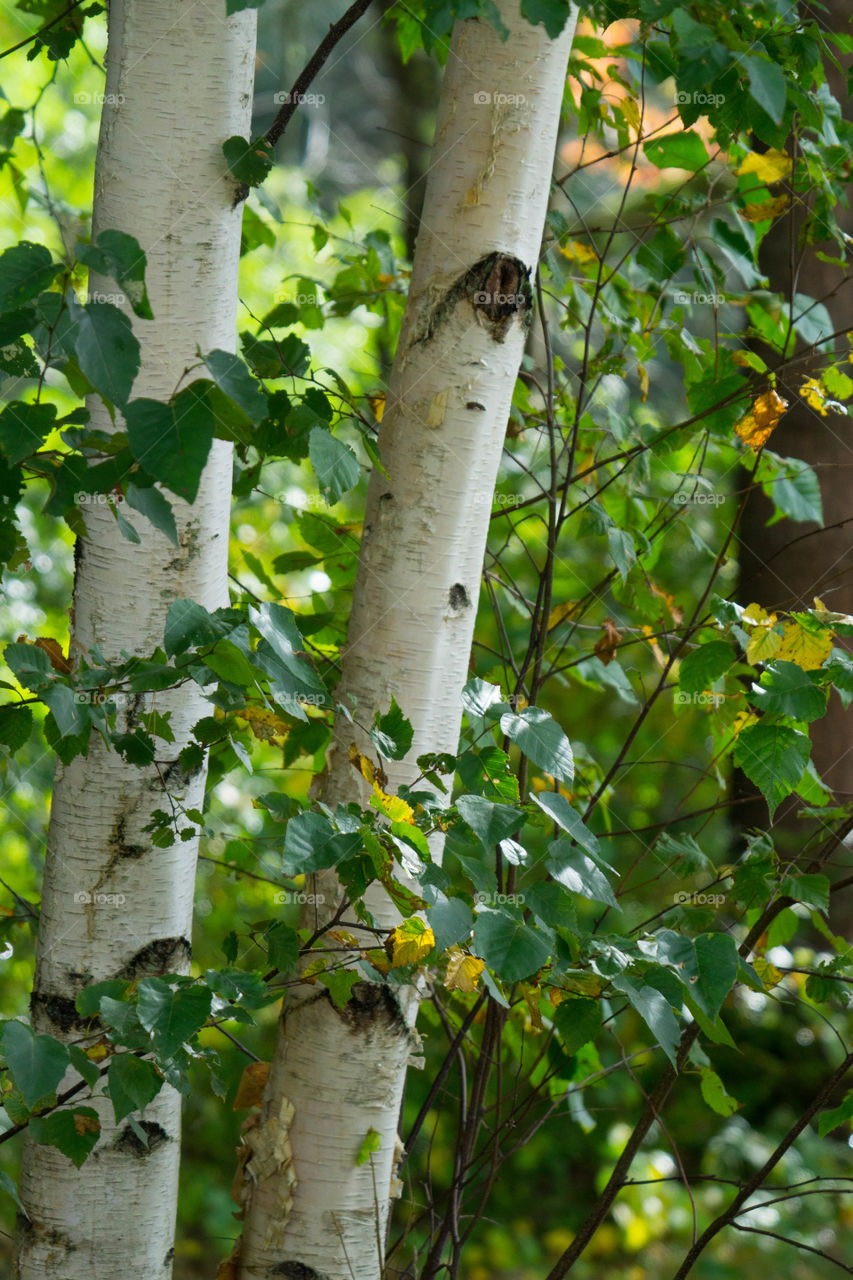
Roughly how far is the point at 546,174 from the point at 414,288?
0.19 metres

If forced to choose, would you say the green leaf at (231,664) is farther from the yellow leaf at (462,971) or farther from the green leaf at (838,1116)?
the green leaf at (838,1116)

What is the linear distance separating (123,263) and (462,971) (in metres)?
0.62

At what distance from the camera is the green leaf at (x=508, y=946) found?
0.71 metres

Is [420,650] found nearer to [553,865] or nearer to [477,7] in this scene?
[553,865]

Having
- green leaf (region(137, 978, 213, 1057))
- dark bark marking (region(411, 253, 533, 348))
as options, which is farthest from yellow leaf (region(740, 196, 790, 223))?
green leaf (region(137, 978, 213, 1057))

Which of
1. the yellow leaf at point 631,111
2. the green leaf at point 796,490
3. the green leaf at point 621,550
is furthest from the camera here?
the green leaf at point 796,490

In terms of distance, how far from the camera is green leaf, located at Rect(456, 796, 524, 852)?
743mm

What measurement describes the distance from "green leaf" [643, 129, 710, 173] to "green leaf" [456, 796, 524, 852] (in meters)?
0.94

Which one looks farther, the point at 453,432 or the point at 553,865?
the point at 453,432

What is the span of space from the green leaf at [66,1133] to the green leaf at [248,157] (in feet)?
2.83

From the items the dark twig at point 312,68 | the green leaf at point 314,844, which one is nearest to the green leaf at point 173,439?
the green leaf at point 314,844

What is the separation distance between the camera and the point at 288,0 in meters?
6.11

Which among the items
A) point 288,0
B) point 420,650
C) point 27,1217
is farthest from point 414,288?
point 288,0

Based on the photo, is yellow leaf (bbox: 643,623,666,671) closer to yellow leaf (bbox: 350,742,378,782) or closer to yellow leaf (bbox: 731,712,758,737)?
yellow leaf (bbox: 731,712,758,737)
